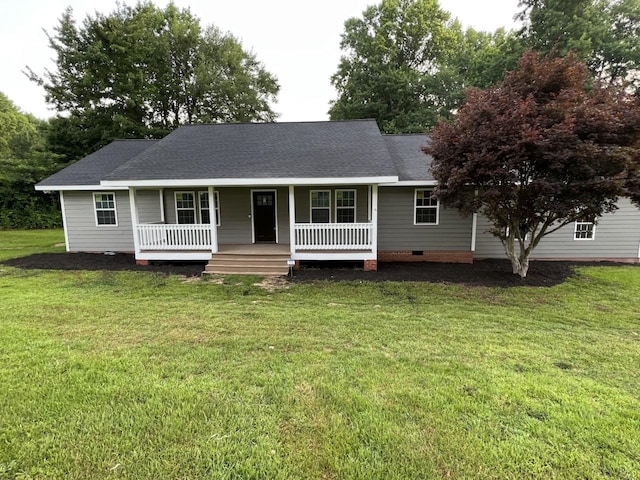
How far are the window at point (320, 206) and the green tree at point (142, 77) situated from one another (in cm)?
1798

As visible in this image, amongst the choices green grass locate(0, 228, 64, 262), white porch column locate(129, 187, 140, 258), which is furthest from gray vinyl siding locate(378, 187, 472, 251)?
green grass locate(0, 228, 64, 262)

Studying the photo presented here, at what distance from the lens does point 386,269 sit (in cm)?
900

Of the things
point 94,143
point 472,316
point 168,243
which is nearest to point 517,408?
point 472,316

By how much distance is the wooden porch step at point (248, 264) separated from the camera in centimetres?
861

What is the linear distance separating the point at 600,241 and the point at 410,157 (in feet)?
21.8

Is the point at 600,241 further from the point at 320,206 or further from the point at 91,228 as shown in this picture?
the point at 91,228

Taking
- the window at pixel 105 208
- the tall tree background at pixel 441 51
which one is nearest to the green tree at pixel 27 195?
the window at pixel 105 208

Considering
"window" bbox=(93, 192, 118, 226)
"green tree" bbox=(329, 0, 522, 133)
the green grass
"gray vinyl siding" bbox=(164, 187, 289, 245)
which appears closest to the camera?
"gray vinyl siding" bbox=(164, 187, 289, 245)

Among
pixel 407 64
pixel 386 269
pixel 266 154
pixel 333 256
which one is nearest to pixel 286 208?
pixel 266 154

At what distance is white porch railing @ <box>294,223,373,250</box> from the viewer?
351 inches

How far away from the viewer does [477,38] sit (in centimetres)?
2833

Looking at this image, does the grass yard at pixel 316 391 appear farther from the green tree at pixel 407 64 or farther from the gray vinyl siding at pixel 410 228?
the green tree at pixel 407 64

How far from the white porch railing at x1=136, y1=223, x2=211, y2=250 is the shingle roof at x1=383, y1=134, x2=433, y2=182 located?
20.6ft

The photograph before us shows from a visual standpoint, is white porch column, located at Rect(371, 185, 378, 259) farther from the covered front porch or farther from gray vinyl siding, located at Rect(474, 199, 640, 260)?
gray vinyl siding, located at Rect(474, 199, 640, 260)
